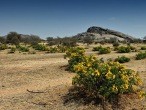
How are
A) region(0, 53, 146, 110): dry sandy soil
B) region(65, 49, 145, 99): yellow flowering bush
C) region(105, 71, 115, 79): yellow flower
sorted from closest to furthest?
region(65, 49, 145, 99): yellow flowering bush
region(105, 71, 115, 79): yellow flower
region(0, 53, 146, 110): dry sandy soil

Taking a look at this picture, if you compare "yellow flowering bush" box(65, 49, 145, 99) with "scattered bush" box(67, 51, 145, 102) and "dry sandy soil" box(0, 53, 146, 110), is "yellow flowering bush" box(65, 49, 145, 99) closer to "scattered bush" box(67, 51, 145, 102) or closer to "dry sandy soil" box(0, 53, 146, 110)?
"scattered bush" box(67, 51, 145, 102)

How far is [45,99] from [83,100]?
139cm

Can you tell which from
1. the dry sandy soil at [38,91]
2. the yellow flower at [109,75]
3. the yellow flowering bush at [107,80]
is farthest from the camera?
the dry sandy soil at [38,91]

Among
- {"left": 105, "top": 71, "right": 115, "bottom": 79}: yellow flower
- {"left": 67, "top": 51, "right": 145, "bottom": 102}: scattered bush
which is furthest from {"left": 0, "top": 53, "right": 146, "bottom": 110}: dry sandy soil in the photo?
{"left": 105, "top": 71, "right": 115, "bottom": 79}: yellow flower

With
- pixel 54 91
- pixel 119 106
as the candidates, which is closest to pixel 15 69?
pixel 54 91

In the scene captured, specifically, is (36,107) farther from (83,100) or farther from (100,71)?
(100,71)

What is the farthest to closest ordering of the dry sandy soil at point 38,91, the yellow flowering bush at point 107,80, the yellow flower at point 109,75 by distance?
1. the dry sandy soil at point 38,91
2. the yellow flower at point 109,75
3. the yellow flowering bush at point 107,80

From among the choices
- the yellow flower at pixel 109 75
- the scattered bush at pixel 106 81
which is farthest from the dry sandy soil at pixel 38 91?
the yellow flower at pixel 109 75

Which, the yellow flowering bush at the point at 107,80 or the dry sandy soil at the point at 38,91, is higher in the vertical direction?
the yellow flowering bush at the point at 107,80

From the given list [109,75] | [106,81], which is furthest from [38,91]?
[109,75]

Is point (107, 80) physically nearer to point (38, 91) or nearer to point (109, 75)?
point (109, 75)

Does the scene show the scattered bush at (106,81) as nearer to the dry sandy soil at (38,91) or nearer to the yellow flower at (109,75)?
the yellow flower at (109,75)

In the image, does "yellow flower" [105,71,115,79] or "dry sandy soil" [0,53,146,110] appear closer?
"yellow flower" [105,71,115,79]

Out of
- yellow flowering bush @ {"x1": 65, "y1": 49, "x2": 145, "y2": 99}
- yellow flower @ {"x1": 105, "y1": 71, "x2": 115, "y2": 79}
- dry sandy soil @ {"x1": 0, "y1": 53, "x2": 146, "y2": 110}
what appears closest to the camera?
yellow flowering bush @ {"x1": 65, "y1": 49, "x2": 145, "y2": 99}
